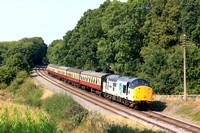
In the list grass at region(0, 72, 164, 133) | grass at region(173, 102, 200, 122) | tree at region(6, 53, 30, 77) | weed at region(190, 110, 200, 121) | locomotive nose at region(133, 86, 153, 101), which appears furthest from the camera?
tree at region(6, 53, 30, 77)

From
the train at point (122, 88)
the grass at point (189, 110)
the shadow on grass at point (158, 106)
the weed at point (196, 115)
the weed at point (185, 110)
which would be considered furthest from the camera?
the shadow on grass at point (158, 106)

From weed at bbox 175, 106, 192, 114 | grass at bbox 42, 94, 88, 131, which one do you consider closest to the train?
weed at bbox 175, 106, 192, 114

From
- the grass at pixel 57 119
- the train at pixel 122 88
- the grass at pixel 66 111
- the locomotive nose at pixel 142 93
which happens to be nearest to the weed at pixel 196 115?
the train at pixel 122 88

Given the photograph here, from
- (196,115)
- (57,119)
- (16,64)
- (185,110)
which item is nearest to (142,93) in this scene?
(185,110)

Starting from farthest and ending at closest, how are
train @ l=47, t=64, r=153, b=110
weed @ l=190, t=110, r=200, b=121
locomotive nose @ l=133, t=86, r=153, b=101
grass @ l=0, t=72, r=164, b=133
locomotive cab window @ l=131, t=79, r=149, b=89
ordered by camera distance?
locomotive cab window @ l=131, t=79, r=149, b=89 < train @ l=47, t=64, r=153, b=110 < locomotive nose @ l=133, t=86, r=153, b=101 < weed @ l=190, t=110, r=200, b=121 < grass @ l=0, t=72, r=164, b=133

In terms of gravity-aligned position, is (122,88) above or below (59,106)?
above

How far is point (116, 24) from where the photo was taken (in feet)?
171

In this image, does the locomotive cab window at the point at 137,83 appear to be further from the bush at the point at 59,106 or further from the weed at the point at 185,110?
the bush at the point at 59,106

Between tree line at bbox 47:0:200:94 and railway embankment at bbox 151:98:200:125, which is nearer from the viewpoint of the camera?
railway embankment at bbox 151:98:200:125

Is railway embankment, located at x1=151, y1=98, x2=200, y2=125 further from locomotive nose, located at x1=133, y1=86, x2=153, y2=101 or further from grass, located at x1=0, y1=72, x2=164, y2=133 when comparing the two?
grass, located at x1=0, y1=72, x2=164, y2=133

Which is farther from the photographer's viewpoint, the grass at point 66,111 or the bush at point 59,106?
the bush at point 59,106

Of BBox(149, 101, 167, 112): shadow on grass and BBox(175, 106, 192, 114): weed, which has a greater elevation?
BBox(175, 106, 192, 114): weed

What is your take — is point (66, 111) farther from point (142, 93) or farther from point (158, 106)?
point (158, 106)

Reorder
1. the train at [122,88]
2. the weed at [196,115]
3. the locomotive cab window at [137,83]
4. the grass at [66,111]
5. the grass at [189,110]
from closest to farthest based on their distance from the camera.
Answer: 1. the grass at [66,111]
2. the weed at [196,115]
3. the grass at [189,110]
4. the train at [122,88]
5. the locomotive cab window at [137,83]
